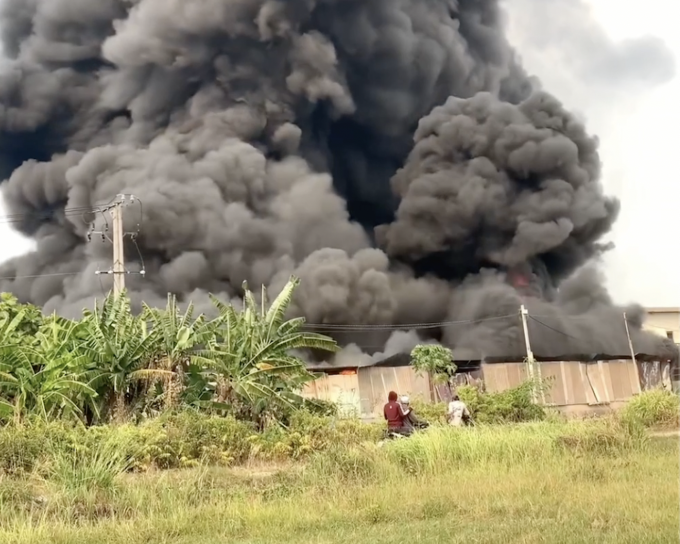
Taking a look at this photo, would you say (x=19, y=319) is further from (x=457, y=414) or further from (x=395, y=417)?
(x=457, y=414)

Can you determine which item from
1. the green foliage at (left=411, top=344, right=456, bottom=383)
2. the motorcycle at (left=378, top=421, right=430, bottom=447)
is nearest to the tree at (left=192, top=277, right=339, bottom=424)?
the motorcycle at (left=378, top=421, right=430, bottom=447)

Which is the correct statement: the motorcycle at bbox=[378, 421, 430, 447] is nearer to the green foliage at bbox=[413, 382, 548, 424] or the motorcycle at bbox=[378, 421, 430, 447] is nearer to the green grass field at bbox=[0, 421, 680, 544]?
the green grass field at bbox=[0, 421, 680, 544]

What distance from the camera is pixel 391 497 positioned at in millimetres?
6008

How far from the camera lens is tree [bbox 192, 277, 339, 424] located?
1045 cm

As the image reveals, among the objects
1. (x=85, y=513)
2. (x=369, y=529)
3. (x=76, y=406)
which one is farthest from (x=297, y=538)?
(x=76, y=406)

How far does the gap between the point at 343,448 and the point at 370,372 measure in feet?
44.0

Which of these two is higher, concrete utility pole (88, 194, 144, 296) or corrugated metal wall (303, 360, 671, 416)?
concrete utility pole (88, 194, 144, 296)

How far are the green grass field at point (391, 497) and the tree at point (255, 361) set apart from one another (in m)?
2.39

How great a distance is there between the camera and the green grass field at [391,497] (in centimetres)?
487

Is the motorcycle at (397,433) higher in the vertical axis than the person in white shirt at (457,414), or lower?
lower

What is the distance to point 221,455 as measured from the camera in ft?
29.2

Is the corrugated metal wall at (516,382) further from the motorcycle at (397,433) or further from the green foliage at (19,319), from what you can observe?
the motorcycle at (397,433)

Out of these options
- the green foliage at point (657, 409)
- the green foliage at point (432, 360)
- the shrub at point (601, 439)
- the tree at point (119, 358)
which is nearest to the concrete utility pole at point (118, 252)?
the tree at point (119, 358)

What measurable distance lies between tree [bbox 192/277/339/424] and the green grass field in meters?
2.39
